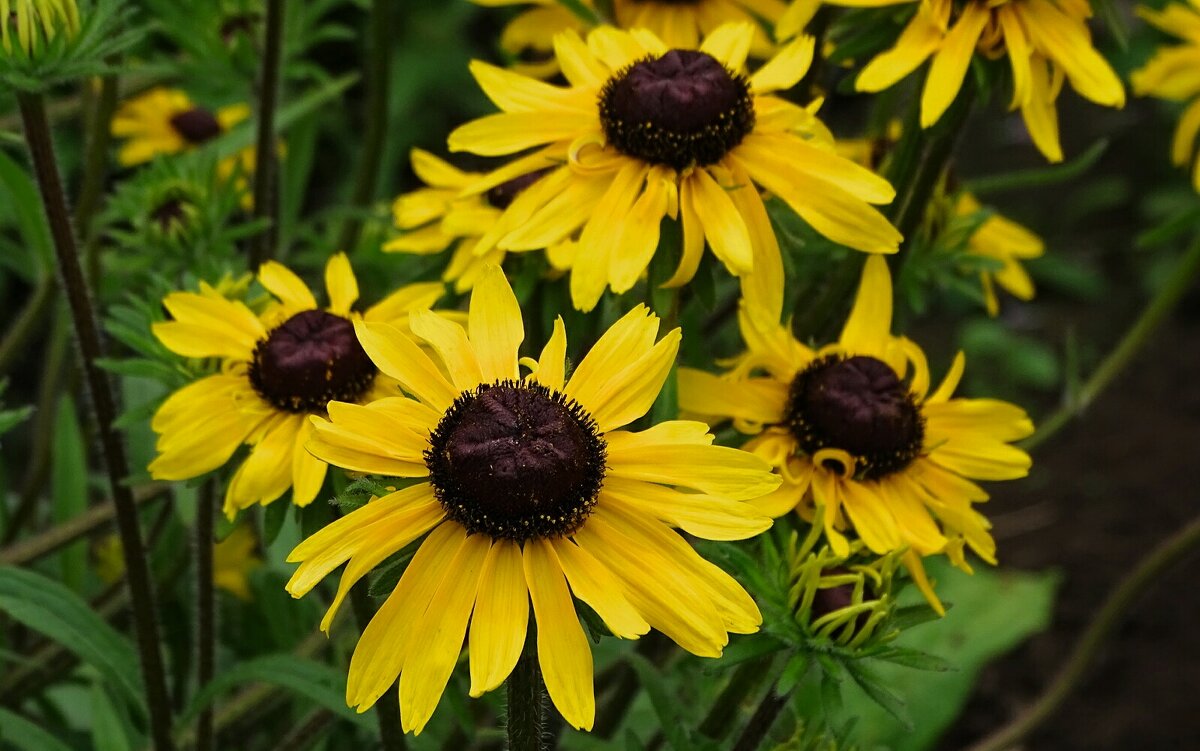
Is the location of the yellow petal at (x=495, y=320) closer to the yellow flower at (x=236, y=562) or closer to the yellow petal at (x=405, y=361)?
the yellow petal at (x=405, y=361)

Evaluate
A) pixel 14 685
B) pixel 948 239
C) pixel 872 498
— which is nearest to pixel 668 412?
pixel 872 498

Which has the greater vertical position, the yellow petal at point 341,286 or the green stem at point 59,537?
the yellow petal at point 341,286

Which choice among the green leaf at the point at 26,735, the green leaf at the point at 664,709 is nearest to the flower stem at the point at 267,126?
the green leaf at the point at 26,735

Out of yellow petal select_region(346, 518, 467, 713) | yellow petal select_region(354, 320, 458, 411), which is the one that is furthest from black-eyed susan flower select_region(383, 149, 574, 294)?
yellow petal select_region(346, 518, 467, 713)

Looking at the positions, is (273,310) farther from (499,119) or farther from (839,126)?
(839,126)

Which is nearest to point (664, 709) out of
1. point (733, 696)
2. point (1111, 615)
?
point (733, 696)

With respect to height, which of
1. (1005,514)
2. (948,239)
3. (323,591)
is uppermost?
(948,239)

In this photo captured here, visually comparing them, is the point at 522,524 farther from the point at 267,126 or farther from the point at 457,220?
the point at 267,126
